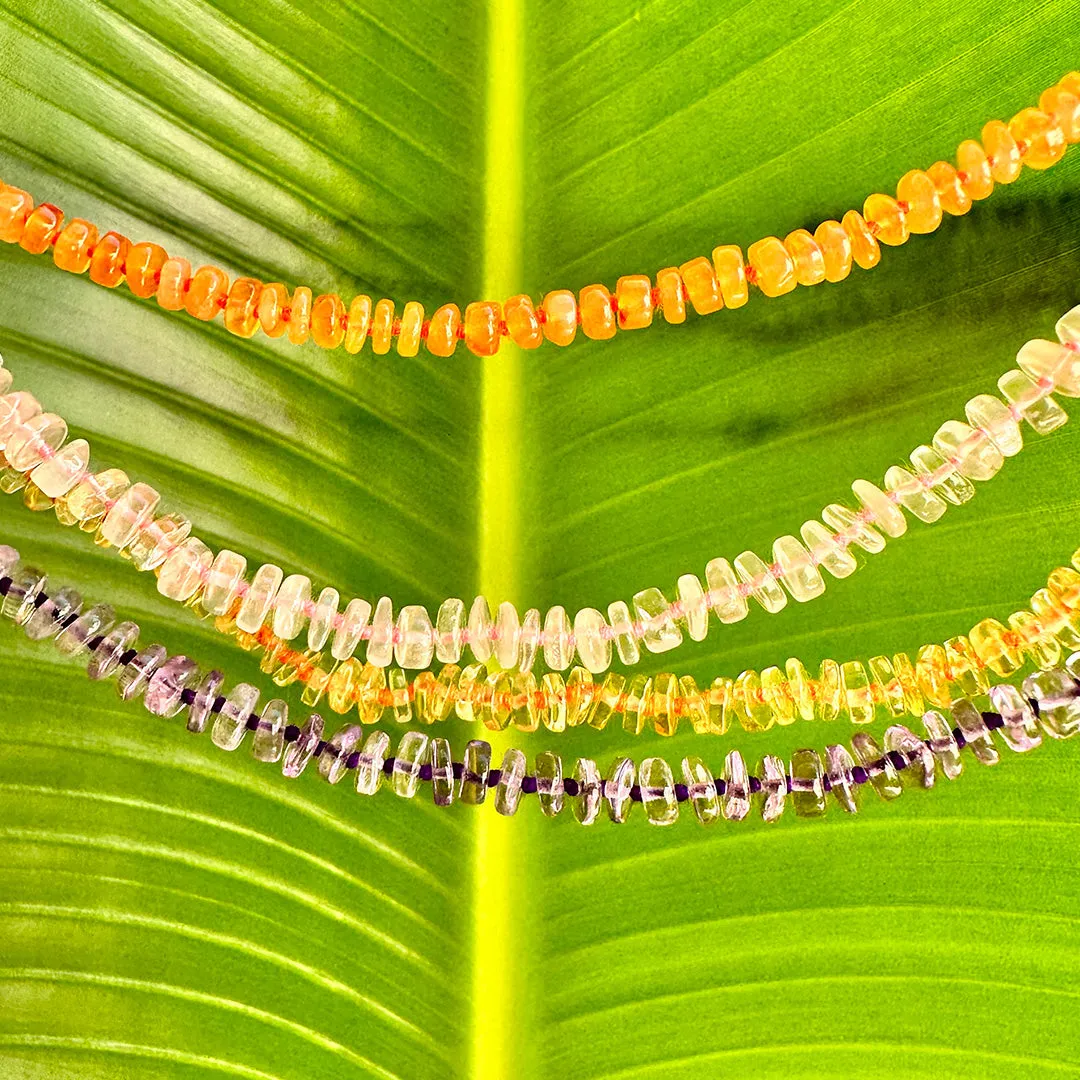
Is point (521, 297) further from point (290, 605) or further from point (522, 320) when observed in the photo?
point (290, 605)

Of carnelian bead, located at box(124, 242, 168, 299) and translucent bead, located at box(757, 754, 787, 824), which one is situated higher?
carnelian bead, located at box(124, 242, 168, 299)

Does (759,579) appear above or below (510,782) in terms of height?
above

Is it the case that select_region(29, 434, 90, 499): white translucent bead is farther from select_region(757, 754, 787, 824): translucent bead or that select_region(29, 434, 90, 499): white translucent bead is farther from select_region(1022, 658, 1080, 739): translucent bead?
select_region(1022, 658, 1080, 739): translucent bead

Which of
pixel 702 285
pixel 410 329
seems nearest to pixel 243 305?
pixel 410 329

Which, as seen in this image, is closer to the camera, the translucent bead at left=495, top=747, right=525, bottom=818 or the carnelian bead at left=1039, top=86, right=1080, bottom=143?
the carnelian bead at left=1039, top=86, right=1080, bottom=143

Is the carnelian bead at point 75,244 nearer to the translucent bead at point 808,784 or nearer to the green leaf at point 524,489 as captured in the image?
the green leaf at point 524,489

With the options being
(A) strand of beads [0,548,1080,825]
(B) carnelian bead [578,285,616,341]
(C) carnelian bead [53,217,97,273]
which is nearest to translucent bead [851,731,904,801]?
(A) strand of beads [0,548,1080,825]
